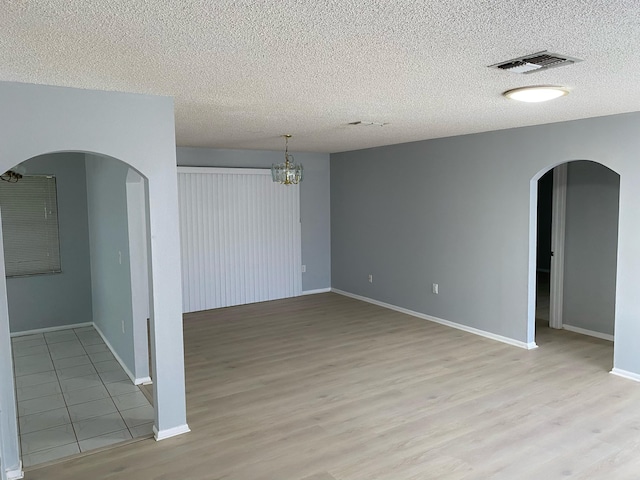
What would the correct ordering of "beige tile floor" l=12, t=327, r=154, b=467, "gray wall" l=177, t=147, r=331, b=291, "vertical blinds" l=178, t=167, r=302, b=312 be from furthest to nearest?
1. "gray wall" l=177, t=147, r=331, b=291
2. "vertical blinds" l=178, t=167, r=302, b=312
3. "beige tile floor" l=12, t=327, r=154, b=467

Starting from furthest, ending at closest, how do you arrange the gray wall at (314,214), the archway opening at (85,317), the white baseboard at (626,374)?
the gray wall at (314,214)
the white baseboard at (626,374)
the archway opening at (85,317)

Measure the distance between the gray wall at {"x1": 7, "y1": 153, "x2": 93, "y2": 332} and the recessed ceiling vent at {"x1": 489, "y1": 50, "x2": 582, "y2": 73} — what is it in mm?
5370

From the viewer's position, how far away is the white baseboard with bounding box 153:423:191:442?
3.35 metres

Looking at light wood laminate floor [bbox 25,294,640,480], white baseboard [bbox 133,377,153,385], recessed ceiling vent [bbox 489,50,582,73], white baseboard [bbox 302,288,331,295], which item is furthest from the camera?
white baseboard [bbox 302,288,331,295]

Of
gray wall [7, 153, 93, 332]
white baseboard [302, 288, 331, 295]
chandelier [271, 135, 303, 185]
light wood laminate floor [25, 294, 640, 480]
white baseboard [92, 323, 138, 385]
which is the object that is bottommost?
light wood laminate floor [25, 294, 640, 480]

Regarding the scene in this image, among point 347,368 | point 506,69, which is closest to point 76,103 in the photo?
point 506,69

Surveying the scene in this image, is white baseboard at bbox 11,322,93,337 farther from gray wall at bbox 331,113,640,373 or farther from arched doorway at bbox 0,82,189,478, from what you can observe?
gray wall at bbox 331,113,640,373

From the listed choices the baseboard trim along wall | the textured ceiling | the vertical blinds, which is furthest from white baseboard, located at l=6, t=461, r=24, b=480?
the baseboard trim along wall

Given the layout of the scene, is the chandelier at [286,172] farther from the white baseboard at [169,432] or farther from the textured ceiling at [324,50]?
the white baseboard at [169,432]

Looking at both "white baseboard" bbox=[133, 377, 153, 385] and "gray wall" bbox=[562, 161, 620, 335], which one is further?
"gray wall" bbox=[562, 161, 620, 335]

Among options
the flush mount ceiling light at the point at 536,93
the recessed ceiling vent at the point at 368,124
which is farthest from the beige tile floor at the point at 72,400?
the flush mount ceiling light at the point at 536,93

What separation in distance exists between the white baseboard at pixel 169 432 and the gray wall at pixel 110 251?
120cm

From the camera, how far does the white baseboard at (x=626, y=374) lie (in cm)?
421

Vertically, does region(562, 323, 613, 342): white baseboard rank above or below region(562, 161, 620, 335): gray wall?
below
